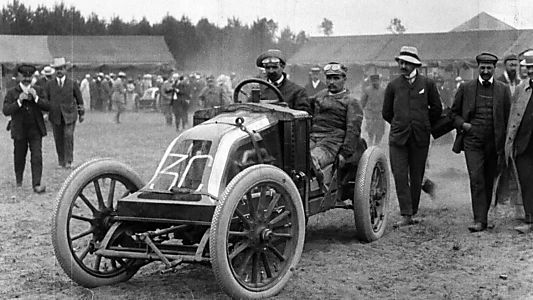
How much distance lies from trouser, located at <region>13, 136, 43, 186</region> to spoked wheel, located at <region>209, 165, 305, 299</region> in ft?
20.5

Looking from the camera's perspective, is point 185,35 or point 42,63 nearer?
point 185,35

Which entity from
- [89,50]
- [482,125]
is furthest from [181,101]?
[89,50]

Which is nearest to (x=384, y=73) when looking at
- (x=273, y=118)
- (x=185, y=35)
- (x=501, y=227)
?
(x=185, y=35)

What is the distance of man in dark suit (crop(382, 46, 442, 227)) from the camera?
339 inches

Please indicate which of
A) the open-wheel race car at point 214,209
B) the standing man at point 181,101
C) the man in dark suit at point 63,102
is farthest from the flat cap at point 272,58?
the standing man at point 181,101

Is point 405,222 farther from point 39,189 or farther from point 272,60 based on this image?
point 39,189

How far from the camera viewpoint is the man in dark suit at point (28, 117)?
11.6 metres

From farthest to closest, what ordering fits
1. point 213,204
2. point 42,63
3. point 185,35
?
point 42,63 → point 185,35 → point 213,204

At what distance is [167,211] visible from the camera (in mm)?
5641

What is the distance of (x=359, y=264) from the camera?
6789 millimetres

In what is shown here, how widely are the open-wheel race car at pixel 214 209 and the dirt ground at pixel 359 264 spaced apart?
258 mm

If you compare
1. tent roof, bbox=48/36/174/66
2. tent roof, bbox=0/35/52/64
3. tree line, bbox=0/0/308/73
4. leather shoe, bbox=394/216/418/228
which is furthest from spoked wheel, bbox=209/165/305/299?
tent roof, bbox=0/35/52/64

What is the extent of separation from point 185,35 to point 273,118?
2305 cm

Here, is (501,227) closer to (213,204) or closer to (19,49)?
(213,204)
